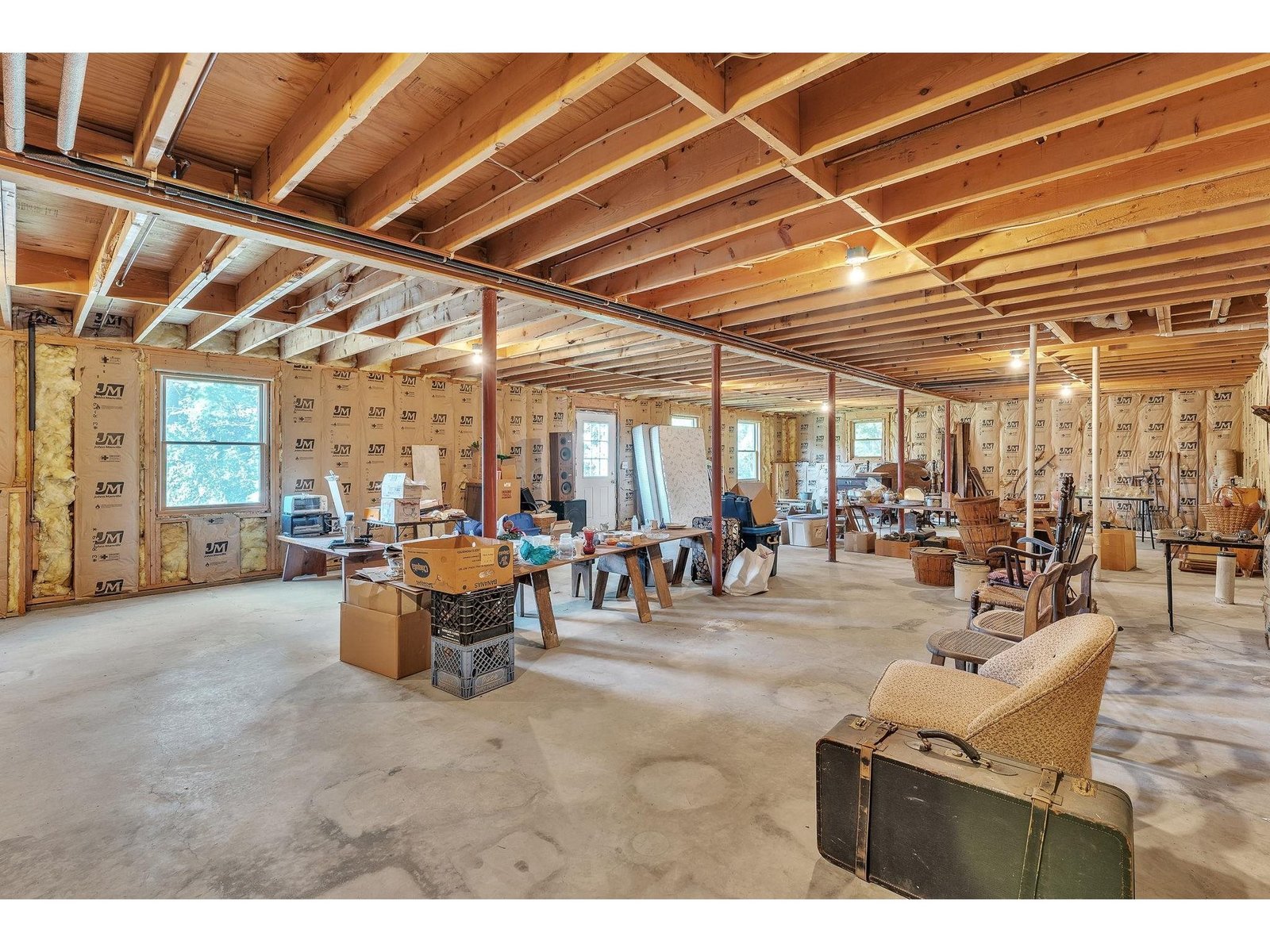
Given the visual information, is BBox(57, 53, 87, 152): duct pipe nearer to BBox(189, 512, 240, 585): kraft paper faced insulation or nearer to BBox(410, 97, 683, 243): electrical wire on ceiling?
BBox(410, 97, 683, 243): electrical wire on ceiling

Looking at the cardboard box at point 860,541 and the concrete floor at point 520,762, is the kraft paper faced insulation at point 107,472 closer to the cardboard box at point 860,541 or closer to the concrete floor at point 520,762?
the concrete floor at point 520,762

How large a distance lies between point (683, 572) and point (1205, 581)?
19.0 feet

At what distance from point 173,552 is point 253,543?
759 mm

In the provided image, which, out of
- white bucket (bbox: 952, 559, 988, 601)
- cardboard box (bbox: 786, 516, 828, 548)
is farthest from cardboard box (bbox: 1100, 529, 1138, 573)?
cardboard box (bbox: 786, 516, 828, 548)

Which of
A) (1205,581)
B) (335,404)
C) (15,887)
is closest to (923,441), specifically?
(1205,581)

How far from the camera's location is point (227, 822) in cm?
218

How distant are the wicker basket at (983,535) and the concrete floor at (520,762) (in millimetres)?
1138

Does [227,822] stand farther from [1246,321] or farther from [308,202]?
[1246,321]

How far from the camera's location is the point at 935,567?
20.3 ft

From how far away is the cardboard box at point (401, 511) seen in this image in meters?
5.18

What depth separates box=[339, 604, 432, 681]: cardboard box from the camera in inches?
144

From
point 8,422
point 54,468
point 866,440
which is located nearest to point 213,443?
point 54,468

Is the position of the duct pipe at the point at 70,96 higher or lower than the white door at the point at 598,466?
higher

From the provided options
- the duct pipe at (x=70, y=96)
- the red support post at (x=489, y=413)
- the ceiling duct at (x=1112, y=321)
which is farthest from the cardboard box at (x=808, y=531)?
the duct pipe at (x=70, y=96)
